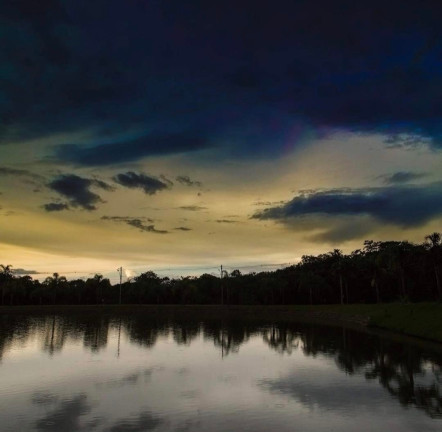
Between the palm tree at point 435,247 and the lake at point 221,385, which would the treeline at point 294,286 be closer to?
the palm tree at point 435,247

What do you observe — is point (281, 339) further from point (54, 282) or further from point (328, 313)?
point (54, 282)

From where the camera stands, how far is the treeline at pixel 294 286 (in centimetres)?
8888

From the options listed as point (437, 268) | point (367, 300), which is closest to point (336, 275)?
point (367, 300)

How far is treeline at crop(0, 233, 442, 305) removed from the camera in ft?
292

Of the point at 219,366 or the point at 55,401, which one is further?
the point at 219,366

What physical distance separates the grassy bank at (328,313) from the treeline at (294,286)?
11.3 metres

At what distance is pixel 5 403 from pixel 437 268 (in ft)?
233

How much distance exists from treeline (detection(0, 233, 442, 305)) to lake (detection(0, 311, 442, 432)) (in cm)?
4511

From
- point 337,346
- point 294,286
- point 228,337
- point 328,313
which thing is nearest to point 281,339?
point 228,337

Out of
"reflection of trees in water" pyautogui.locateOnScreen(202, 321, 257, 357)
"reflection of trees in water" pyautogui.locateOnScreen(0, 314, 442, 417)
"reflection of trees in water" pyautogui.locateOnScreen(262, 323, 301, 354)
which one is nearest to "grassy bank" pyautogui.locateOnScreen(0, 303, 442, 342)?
"reflection of trees in water" pyautogui.locateOnScreen(0, 314, 442, 417)

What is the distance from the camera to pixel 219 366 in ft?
110

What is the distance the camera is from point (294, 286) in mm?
114500

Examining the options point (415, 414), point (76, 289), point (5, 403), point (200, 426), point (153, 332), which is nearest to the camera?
point (200, 426)

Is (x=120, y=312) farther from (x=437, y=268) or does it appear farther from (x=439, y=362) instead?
(x=439, y=362)
